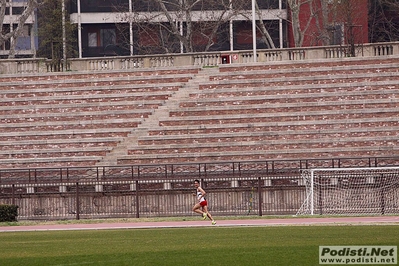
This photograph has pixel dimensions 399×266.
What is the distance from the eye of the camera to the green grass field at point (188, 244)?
71.9ft

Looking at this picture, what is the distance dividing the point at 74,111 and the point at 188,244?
26.9 meters

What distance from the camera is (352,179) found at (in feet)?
130

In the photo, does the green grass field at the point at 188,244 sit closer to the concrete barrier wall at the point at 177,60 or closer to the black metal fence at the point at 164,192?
the black metal fence at the point at 164,192

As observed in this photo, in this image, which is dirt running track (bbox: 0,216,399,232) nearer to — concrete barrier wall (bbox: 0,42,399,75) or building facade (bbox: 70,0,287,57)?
concrete barrier wall (bbox: 0,42,399,75)

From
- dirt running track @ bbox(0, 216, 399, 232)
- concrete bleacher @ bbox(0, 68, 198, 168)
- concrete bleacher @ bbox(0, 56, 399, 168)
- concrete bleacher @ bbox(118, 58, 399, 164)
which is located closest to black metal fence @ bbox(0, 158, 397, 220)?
concrete bleacher @ bbox(118, 58, 399, 164)

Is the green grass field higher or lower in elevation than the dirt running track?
higher

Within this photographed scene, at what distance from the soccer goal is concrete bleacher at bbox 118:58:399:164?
8.20 metres

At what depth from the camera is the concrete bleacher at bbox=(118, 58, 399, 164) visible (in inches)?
1905

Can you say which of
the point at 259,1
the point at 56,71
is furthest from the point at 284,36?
the point at 56,71

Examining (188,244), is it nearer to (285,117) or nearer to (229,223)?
(229,223)

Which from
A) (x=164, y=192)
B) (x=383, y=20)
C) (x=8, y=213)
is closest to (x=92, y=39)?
(x=383, y=20)

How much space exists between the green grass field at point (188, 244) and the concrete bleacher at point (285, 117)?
55.2 ft

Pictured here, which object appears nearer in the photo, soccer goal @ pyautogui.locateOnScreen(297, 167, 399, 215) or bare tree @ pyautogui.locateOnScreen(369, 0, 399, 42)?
soccer goal @ pyautogui.locateOnScreen(297, 167, 399, 215)

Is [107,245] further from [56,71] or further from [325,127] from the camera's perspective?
[56,71]
